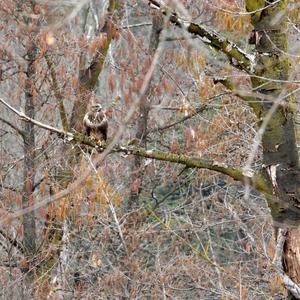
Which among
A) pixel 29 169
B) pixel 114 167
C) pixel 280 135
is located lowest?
pixel 29 169

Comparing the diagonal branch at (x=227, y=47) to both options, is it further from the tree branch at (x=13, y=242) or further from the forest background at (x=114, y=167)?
the tree branch at (x=13, y=242)

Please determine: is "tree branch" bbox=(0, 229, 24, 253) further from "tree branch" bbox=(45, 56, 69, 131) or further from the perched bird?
the perched bird

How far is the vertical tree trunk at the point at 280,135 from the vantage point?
5707 millimetres

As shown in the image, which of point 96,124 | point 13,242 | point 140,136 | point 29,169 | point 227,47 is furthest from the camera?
point 140,136

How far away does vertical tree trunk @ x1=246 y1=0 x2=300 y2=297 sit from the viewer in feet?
18.7

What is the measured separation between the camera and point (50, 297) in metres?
9.08

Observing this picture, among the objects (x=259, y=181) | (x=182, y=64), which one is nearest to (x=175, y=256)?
(x=182, y=64)

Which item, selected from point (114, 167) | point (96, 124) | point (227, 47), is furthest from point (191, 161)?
point (114, 167)

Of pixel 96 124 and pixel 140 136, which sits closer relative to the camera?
pixel 96 124

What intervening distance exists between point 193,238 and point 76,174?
3.39 metres

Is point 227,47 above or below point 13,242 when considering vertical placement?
above

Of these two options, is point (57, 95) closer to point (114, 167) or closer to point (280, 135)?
point (114, 167)

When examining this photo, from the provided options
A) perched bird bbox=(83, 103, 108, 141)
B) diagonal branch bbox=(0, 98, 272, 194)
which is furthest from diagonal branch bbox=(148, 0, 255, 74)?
perched bird bbox=(83, 103, 108, 141)

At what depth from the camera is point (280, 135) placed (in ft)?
19.1
